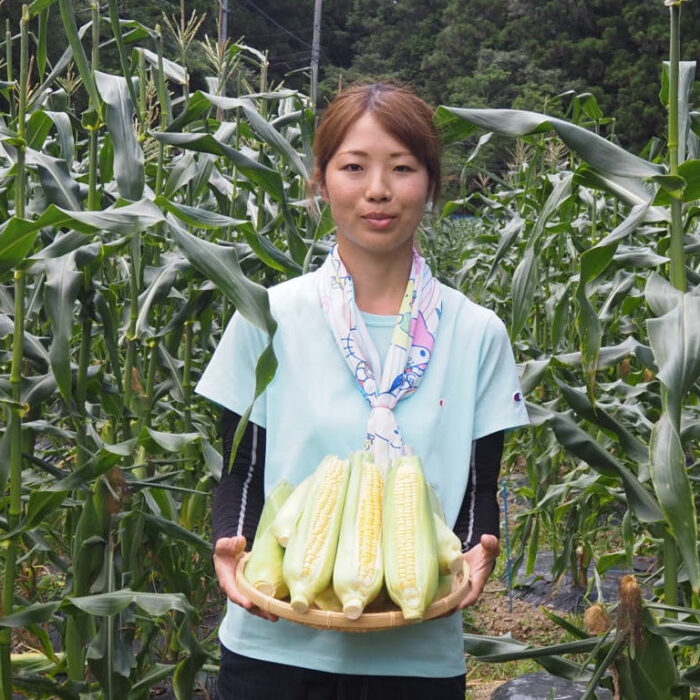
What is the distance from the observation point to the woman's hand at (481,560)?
1.96 meters

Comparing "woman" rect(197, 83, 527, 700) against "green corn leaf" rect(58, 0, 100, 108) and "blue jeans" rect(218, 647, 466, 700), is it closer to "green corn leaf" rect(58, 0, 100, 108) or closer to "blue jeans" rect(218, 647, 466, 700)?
"blue jeans" rect(218, 647, 466, 700)

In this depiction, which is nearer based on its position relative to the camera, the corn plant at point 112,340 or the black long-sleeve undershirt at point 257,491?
the black long-sleeve undershirt at point 257,491

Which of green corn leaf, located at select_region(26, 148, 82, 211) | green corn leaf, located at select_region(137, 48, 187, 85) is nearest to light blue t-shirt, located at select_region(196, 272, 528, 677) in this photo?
green corn leaf, located at select_region(26, 148, 82, 211)

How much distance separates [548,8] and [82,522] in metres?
38.5

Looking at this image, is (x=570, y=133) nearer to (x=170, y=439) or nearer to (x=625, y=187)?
(x=625, y=187)

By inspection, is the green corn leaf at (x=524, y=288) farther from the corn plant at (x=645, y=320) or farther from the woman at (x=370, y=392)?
the woman at (x=370, y=392)

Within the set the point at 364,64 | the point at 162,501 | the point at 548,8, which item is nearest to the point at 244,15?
the point at 364,64

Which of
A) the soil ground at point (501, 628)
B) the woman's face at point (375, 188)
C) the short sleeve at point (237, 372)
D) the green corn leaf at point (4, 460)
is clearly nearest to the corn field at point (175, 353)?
the green corn leaf at point (4, 460)

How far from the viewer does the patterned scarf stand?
1.98m

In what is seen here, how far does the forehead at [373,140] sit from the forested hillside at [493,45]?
21.7 m

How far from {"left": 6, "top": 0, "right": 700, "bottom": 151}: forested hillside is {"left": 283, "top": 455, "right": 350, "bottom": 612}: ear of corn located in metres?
22.1

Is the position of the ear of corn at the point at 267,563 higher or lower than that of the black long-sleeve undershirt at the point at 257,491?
lower

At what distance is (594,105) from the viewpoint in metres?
4.18

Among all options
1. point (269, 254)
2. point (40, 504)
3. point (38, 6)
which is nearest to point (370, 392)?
point (269, 254)
